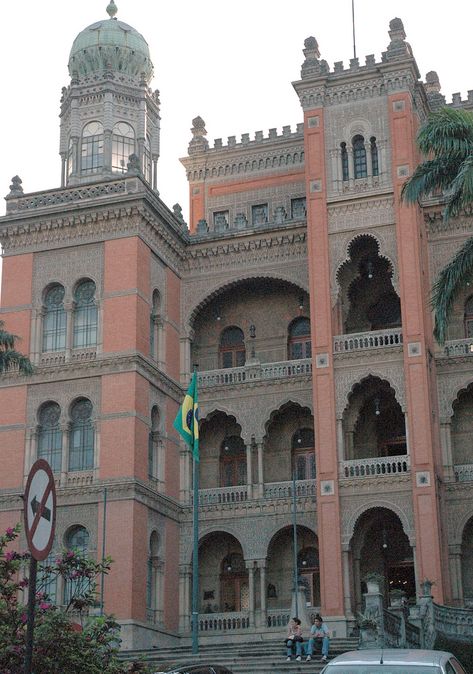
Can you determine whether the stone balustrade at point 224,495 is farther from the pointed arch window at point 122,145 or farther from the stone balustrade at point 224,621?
the pointed arch window at point 122,145

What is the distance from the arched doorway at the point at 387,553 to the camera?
35900 millimetres

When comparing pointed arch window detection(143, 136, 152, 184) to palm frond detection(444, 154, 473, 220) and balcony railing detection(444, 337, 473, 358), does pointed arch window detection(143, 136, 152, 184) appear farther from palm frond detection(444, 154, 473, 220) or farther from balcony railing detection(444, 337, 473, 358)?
palm frond detection(444, 154, 473, 220)

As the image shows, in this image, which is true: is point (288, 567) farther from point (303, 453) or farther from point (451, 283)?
point (451, 283)

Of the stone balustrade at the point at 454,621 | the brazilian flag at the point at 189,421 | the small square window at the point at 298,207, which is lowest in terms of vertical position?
the stone balustrade at the point at 454,621

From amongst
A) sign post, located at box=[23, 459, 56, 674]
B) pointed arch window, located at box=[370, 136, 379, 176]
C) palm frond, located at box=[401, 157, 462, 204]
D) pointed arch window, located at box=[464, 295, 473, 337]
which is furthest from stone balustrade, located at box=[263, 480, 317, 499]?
sign post, located at box=[23, 459, 56, 674]

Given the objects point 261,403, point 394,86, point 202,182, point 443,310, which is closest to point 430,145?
point 443,310

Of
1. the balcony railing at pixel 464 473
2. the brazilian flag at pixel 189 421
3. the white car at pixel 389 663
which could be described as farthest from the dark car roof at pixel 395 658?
the balcony railing at pixel 464 473

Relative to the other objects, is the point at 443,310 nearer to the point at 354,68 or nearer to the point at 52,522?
the point at 354,68

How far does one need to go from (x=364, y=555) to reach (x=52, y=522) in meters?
29.2

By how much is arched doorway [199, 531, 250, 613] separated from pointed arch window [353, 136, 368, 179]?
1304 cm

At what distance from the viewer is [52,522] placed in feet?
27.0

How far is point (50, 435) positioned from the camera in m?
35.9

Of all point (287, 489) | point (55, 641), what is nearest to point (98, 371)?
point (287, 489)

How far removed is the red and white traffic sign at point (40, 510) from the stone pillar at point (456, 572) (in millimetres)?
27274
